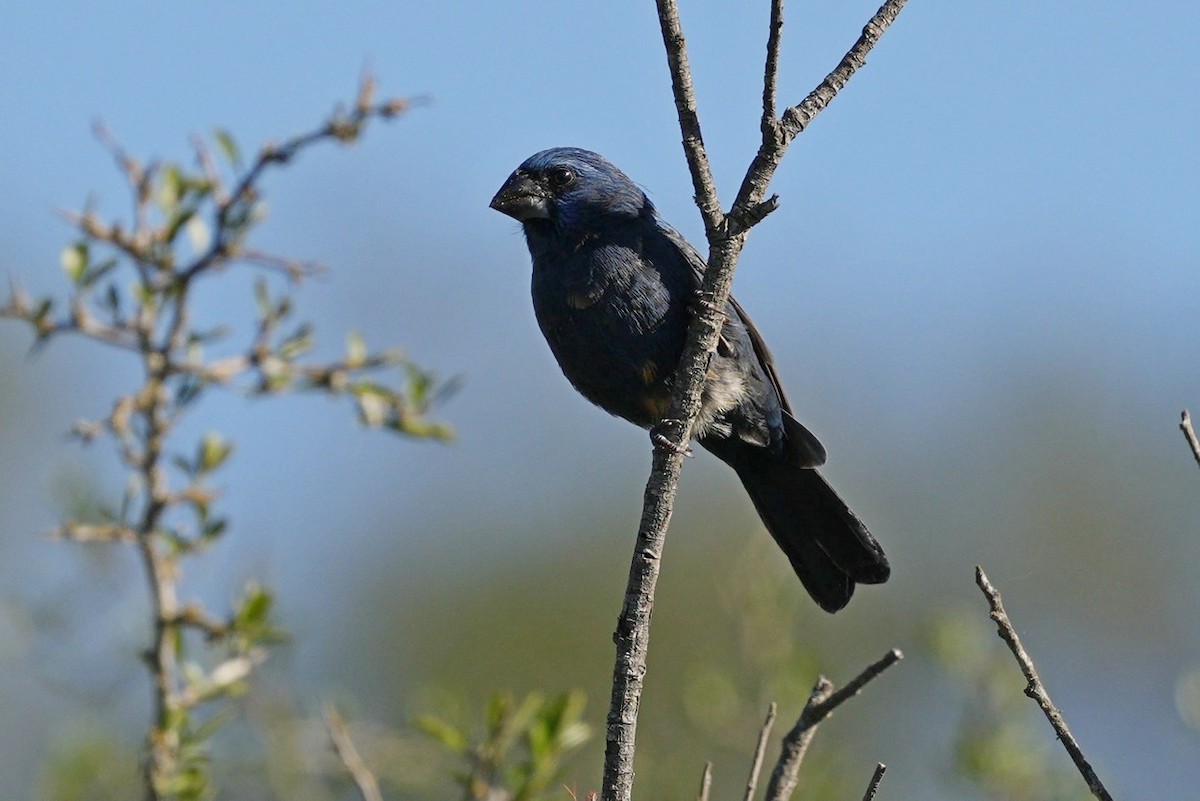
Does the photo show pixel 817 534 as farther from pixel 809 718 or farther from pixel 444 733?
pixel 809 718

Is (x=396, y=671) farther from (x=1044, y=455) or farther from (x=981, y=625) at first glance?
(x=1044, y=455)

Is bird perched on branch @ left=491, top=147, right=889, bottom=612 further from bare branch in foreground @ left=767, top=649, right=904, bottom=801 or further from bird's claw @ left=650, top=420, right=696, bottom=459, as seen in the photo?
bare branch in foreground @ left=767, top=649, right=904, bottom=801

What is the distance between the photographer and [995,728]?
4633mm

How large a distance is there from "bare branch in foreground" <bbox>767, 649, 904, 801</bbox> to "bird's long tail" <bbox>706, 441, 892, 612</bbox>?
99.2 inches

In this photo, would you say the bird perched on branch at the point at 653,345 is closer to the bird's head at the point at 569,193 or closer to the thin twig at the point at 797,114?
the bird's head at the point at 569,193

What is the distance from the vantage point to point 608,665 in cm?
1145

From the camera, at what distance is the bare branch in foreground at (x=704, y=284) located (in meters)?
2.84

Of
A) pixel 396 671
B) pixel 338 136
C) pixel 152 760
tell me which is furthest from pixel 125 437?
pixel 396 671

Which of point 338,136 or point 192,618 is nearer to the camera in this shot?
point 192,618

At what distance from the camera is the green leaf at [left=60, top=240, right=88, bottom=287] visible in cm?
350

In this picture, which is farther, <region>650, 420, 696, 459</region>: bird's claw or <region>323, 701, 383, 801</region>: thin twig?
<region>650, 420, 696, 459</region>: bird's claw

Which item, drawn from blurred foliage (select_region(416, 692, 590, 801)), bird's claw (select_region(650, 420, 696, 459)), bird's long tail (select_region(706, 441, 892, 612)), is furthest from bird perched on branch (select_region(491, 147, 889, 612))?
blurred foliage (select_region(416, 692, 590, 801))

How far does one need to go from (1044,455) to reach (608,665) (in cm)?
869

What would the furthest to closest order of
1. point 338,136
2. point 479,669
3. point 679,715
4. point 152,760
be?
point 479,669, point 679,715, point 338,136, point 152,760
